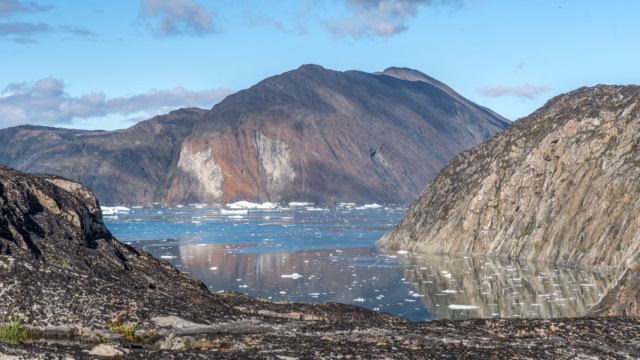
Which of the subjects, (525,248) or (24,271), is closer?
(24,271)

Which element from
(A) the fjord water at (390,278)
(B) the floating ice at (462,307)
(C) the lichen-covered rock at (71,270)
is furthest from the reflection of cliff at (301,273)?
(C) the lichen-covered rock at (71,270)

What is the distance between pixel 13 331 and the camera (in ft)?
26.2

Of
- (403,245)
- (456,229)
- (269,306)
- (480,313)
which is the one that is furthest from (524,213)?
(269,306)

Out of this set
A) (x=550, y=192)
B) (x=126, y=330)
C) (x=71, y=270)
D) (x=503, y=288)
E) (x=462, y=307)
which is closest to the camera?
(x=126, y=330)

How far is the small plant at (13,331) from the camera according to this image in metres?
7.89

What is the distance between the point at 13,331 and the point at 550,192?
6116 centimetres

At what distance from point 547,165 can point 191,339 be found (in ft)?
205

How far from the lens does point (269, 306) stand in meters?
13.2

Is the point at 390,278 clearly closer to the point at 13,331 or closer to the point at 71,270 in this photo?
the point at 71,270

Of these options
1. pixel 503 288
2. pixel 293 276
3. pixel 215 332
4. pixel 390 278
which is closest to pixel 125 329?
pixel 215 332

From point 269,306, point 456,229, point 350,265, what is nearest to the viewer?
point 269,306

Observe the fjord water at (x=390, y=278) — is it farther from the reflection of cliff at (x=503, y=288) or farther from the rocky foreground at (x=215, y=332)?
the rocky foreground at (x=215, y=332)

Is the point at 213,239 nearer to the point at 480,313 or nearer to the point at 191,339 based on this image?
the point at 480,313

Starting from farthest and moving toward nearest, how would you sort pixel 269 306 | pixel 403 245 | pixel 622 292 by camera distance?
pixel 403 245, pixel 622 292, pixel 269 306
